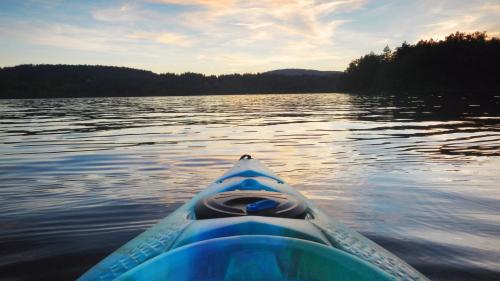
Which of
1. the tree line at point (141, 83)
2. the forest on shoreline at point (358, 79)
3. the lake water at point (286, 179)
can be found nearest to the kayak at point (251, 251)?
the lake water at point (286, 179)

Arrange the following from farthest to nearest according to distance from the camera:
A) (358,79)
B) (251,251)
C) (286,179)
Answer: (358,79) → (286,179) → (251,251)

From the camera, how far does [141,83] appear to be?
138 m

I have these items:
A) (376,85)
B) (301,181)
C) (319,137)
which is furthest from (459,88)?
(301,181)

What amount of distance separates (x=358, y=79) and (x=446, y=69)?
109ft

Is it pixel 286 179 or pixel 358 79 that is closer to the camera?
pixel 286 179

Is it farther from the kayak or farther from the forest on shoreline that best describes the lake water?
the forest on shoreline

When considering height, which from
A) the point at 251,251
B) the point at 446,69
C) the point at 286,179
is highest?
the point at 446,69

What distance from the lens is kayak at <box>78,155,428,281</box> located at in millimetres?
1476

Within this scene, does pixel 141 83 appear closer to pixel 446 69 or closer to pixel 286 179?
pixel 446 69

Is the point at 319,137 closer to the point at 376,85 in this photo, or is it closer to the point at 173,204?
the point at 173,204

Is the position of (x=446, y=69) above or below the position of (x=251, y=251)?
above

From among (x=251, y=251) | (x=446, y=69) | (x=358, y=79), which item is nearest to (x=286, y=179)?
(x=251, y=251)

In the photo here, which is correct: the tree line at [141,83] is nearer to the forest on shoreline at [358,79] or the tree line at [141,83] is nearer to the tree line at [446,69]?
the forest on shoreline at [358,79]

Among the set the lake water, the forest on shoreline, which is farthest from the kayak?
the forest on shoreline
